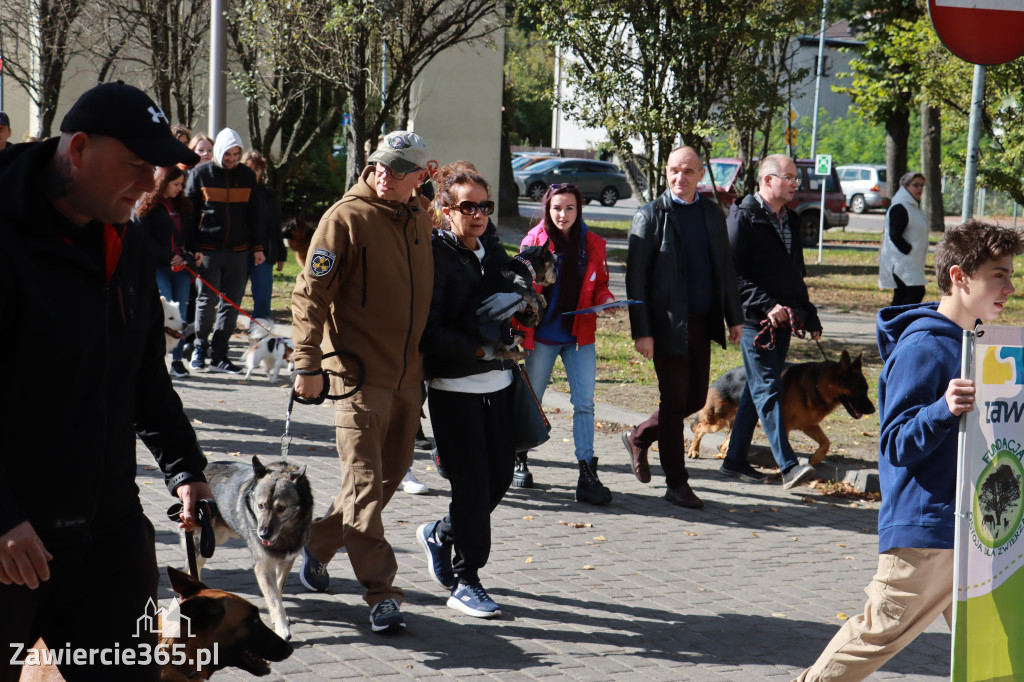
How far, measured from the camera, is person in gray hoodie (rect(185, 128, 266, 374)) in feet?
36.0

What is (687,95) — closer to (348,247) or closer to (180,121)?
(348,247)

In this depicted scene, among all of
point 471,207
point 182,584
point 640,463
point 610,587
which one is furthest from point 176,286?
point 182,584

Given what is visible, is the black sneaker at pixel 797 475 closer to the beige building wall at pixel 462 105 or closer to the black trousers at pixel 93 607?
the black trousers at pixel 93 607

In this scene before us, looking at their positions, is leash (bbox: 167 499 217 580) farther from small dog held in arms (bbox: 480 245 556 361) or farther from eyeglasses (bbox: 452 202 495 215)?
eyeglasses (bbox: 452 202 495 215)

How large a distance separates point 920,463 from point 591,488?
3.86m

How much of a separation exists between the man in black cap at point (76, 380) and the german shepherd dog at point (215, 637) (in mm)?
716

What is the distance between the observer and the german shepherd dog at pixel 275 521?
4.66 meters

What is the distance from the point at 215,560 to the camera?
18.7 ft

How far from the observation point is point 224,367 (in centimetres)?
1160

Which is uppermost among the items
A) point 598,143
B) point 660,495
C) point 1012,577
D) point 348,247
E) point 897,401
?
point 598,143

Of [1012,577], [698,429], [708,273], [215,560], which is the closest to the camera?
[1012,577]

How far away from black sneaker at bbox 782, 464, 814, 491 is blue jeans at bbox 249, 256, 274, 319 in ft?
21.6

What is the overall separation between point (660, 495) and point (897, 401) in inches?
162

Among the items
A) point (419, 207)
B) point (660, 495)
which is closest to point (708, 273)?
point (660, 495)
